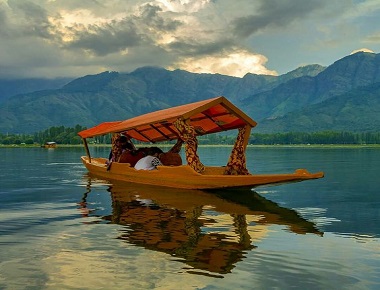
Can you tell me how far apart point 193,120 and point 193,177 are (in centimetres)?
636

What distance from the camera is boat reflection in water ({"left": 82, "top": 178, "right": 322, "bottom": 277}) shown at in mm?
10242

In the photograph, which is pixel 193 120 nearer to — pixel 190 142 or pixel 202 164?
pixel 202 164

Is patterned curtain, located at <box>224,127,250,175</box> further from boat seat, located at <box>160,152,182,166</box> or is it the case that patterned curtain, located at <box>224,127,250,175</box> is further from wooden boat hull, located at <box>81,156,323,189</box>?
boat seat, located at <box>160,152,182,166</box>

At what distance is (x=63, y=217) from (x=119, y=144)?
44.1ft

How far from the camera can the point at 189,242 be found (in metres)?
11.4

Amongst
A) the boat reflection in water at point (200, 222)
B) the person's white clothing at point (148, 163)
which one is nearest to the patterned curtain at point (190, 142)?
the boat reflection in water at point (200, 222)

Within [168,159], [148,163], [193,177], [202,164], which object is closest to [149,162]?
[148,163]

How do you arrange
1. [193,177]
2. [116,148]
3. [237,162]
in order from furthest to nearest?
Answer: [116,148] → [237,162] → [193,177]

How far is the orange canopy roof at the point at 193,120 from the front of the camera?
21438 millimetres

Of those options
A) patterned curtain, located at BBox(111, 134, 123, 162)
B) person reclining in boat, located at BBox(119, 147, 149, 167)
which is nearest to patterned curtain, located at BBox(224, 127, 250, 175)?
person reclining in boat, located at BBox(119, 147, 149, 167)

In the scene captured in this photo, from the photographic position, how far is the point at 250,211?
17078 mm

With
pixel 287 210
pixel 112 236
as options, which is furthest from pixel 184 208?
pixel 112 236

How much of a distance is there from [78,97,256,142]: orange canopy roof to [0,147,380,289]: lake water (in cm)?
391

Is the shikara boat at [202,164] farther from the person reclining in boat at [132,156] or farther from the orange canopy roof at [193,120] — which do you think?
the person reclining in boat at [132,156]
